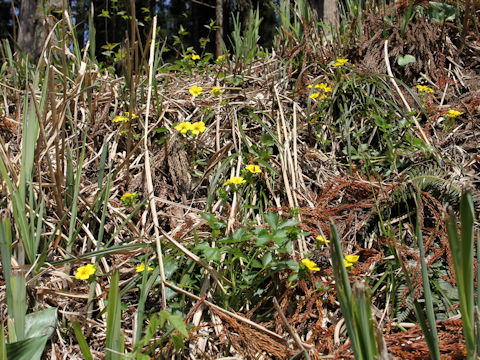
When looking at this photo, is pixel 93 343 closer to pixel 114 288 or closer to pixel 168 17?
pixel 114 288

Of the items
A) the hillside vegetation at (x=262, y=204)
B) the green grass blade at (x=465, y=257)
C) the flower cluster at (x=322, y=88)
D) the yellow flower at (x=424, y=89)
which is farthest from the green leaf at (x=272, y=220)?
the yellow flower at (x=424, y=89)

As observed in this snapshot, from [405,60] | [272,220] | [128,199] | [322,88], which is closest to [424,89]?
[405,60]

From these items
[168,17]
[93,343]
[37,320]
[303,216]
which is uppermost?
[168,17]

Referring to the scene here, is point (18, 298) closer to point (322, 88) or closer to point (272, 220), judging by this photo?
point (272, 220)

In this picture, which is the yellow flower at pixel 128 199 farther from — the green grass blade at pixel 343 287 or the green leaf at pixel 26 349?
the green grass blade at pixel 343 287

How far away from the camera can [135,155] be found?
1.83 metres

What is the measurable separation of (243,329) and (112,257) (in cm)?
57

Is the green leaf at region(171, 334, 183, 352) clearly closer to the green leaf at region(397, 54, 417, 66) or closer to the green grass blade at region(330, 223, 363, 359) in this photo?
the green grass blade at region(330, 223, 363, 359)

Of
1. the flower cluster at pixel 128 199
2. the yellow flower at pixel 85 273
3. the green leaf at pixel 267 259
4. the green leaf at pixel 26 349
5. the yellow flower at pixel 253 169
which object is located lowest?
the green leaf at pixel 26 349

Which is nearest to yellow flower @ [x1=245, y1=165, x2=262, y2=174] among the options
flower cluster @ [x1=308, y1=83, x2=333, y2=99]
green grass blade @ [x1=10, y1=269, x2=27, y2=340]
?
flower cluster @ [x1=308, y1=83, x2=333, y2=99]

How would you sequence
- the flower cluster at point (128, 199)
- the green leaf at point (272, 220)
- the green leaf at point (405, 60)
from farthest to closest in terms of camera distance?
the green leaf at point (405, 60)
the flower cluster at point (128, 199)
the green leaf at point (272, 220)

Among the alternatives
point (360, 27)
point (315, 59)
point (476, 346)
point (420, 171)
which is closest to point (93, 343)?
point (476, 346)

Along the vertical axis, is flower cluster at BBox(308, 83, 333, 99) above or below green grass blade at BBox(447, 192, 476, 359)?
above

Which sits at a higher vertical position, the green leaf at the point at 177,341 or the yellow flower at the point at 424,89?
the yellow flower at the point at 424,89
